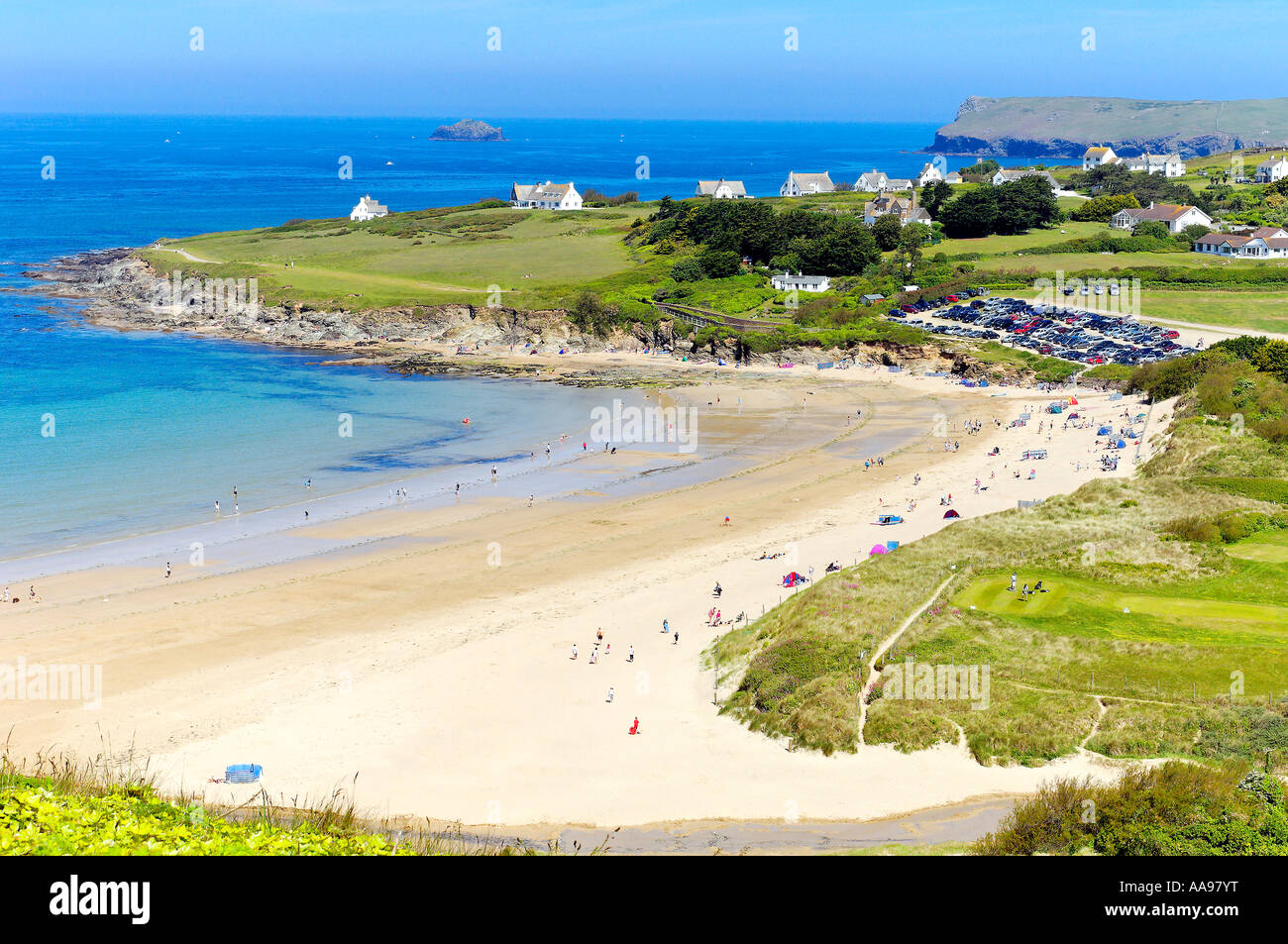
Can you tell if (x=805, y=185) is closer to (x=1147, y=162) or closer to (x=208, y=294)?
(x=1147, y=162)

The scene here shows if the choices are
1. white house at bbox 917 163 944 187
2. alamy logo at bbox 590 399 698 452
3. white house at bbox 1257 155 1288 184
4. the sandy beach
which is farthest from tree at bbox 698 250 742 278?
white house at bbox 1257 155 1288 184

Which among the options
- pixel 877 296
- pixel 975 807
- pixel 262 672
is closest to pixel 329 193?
pixel 877 296

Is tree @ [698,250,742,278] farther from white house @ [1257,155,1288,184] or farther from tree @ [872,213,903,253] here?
white house @ [1257,155,1288,184]

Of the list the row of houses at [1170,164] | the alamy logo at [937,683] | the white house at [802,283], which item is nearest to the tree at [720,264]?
the white house at [802,283]

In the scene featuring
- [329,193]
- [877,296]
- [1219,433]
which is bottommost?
[1219,433]

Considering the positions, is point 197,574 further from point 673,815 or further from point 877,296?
point 877,296
